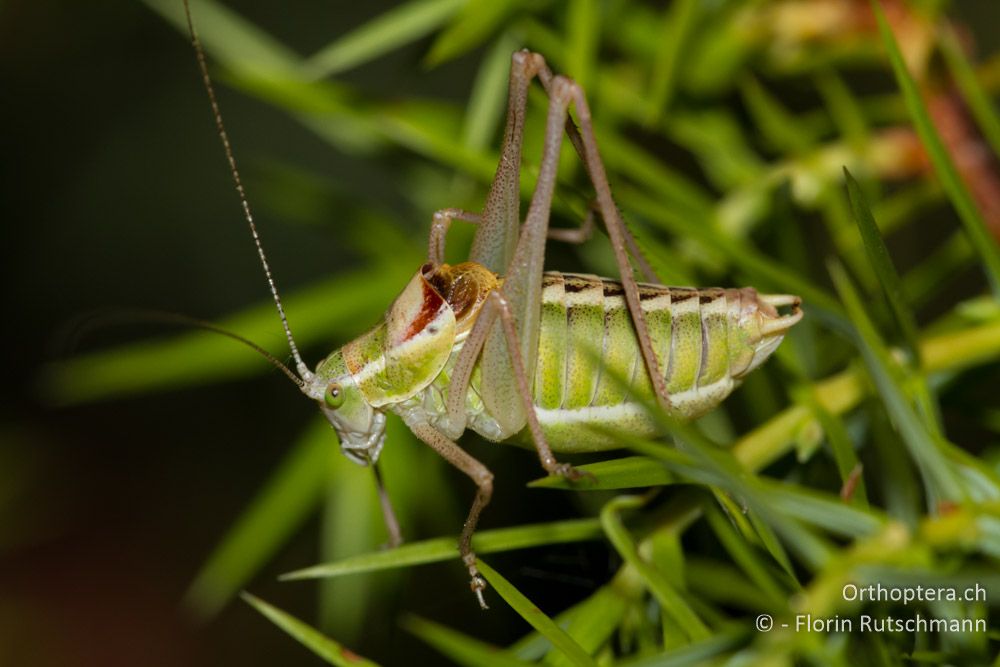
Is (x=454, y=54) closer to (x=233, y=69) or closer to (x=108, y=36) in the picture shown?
(x=233, y=69)

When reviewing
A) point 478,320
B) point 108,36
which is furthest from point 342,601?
point 108,36

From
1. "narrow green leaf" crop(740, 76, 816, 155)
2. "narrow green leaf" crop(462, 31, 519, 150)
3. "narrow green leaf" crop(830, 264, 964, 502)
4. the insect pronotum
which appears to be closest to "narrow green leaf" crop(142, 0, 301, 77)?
the insect pronotum

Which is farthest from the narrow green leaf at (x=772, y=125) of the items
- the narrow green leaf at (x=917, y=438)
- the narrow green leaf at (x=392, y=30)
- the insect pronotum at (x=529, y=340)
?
the narrow green leaf at (x=917, y=438)

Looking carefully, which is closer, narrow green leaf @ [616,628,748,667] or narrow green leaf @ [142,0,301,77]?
narrow green leaf @ [616,628,748,667]

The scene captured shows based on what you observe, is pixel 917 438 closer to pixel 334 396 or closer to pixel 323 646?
pixel 323 646

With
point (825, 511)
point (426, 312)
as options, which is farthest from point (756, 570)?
point (426, 312)

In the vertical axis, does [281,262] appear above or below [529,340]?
above

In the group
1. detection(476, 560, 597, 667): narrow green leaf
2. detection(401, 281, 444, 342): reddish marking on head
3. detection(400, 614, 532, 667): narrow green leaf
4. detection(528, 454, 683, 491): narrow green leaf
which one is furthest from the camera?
detection(401, 281, 444, 342): reddish marking on head

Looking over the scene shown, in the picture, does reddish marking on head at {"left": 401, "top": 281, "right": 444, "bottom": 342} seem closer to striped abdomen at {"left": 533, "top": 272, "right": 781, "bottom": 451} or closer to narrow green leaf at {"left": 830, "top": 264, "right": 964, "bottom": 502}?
striped abdomen at {"left": 533, "top": 272, "right": 781, "bottom": 451}
